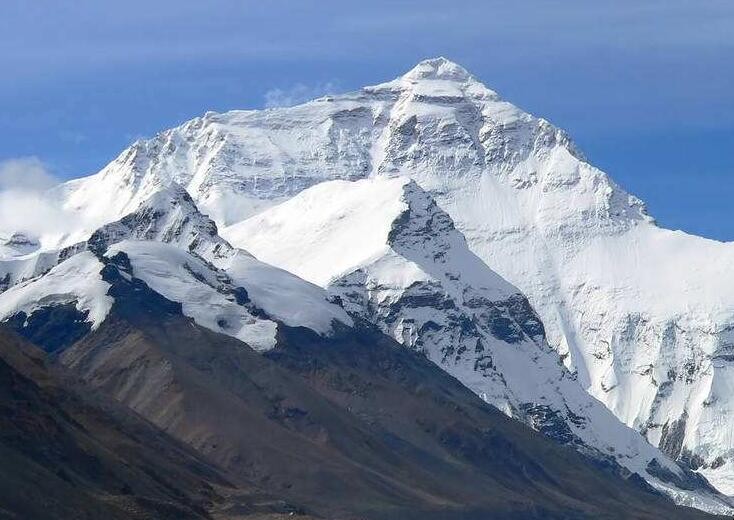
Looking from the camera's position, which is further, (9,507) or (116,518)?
(116,518)

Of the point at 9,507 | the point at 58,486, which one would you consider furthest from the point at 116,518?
the point at 9,507

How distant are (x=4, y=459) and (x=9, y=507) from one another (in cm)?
1657

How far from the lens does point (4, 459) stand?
19588cm

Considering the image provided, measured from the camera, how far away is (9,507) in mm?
179750

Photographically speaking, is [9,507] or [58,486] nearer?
[9,507]

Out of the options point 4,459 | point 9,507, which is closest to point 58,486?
point 4,459

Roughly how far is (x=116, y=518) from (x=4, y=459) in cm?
1144

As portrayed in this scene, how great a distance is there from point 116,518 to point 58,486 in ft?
19.7

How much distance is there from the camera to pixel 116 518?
19950 cm

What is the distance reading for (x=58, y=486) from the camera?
19775 centimetres

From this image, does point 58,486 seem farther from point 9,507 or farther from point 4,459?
point 9,507

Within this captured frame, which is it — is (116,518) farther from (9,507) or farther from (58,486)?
(9,507)

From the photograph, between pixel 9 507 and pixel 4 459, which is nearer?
pixel 9 507
